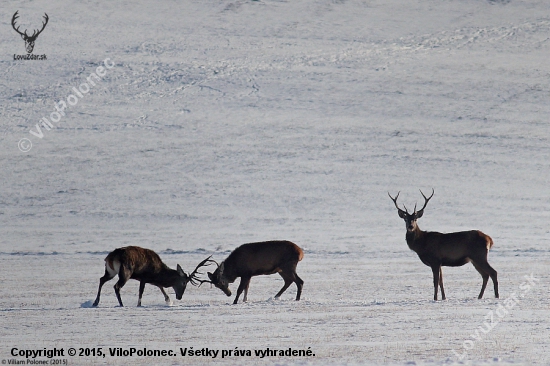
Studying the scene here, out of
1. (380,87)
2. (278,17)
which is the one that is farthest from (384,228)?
(278,17)

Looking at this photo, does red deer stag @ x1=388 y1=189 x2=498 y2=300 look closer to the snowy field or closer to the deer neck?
the deer neck

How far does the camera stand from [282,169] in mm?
39031

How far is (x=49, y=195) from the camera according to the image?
3459 centimetres

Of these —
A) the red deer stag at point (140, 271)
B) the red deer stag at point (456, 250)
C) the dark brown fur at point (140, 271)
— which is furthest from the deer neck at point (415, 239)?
the dark brown fur at point (140, 271)

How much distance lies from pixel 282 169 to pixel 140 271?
26372mm

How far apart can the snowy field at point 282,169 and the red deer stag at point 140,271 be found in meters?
0.42

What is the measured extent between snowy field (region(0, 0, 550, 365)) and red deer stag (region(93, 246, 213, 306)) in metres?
0.42

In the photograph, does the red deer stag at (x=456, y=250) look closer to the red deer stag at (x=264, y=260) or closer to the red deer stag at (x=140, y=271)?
the red deer stag at (x=264, y=260)

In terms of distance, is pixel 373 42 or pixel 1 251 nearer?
pixel 1 251

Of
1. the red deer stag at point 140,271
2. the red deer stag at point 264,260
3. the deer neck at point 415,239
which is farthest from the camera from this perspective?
the deer neck at point 415,239

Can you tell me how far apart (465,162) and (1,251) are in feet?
81.3

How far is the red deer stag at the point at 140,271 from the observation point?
40.9 feet

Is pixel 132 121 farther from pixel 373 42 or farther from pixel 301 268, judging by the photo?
pixel 301 268

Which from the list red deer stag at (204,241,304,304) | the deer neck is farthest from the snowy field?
the deer neck
